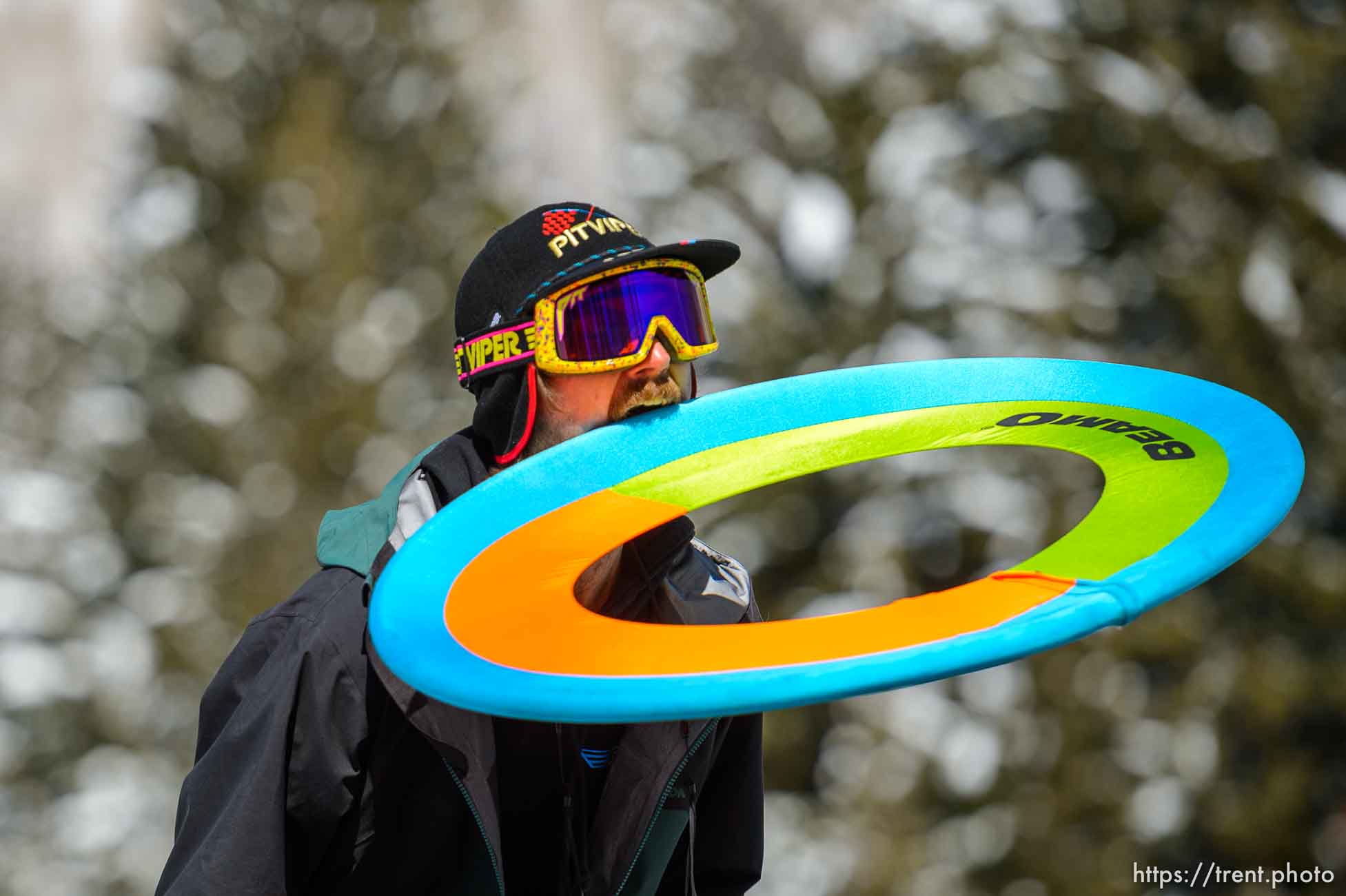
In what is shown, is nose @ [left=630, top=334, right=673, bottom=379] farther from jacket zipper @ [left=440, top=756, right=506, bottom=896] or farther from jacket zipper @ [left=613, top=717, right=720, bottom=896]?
jacket zipper @ [left=440, top=756, right=506, bottom=896]

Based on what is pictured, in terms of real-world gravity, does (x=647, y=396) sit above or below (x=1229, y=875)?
above

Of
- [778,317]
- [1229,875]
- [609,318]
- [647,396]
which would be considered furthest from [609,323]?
[1229,875]

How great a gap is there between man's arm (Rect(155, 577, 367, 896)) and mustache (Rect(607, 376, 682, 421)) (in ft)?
2.00

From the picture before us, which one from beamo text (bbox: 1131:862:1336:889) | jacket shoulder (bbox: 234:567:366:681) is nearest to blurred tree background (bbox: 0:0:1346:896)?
beamo text (bbox: 1131:862:1336:889)

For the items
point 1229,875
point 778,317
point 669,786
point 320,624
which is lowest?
point 1229,875

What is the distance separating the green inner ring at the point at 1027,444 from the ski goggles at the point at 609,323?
0.19m

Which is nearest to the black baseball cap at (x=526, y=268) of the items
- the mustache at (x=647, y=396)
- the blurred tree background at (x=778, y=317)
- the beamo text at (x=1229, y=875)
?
the mustache at (x=647, y=396)

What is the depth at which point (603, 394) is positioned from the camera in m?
2.20

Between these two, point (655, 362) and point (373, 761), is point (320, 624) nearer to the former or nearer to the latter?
point (373, 761)

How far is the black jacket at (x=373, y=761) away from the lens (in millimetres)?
1803

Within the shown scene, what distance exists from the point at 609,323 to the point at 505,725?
2.27ft

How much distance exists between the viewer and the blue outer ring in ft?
5.18

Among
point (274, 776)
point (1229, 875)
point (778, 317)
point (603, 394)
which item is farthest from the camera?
point (778, 317)

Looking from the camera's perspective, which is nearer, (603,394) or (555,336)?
(555,336)
